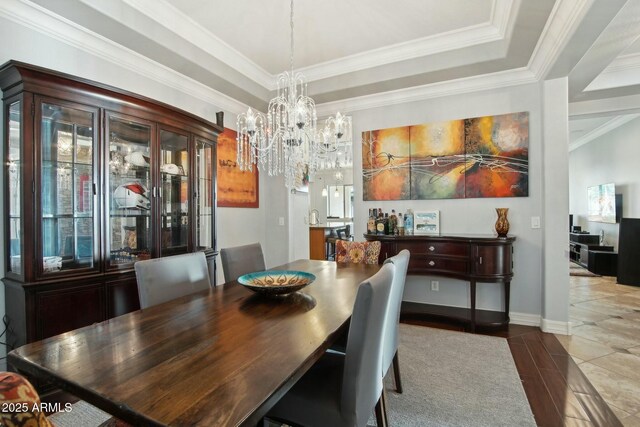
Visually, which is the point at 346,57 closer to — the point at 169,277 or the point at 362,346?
the point at 169,277

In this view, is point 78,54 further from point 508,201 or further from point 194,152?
point 508,201

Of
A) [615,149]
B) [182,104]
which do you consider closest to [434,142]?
[182,104]

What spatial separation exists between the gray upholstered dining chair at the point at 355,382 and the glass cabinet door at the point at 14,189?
1943 millimetres

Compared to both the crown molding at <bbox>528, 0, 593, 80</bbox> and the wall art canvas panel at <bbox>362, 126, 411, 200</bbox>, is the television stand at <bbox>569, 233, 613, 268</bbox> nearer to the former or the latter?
the crown molding at <bbox>528, 0, 593, 80</bbox>

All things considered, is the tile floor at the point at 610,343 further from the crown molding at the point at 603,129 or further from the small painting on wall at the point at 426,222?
the crown molding at the point at 603,129

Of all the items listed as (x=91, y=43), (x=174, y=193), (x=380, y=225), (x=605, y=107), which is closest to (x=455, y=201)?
(x=380, y=225)

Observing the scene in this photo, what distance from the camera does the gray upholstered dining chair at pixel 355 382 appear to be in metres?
1.13

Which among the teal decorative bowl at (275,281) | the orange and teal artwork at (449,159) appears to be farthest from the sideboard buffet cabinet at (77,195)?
the orange and teal artwork at (449,159)

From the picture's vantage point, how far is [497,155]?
337cm

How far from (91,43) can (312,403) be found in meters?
3.01

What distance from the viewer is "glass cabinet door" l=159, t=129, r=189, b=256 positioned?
107 inches

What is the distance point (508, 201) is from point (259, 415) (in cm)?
342

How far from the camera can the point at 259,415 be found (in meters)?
0.79

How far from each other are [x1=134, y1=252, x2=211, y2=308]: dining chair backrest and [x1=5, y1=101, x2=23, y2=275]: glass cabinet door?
933mm
